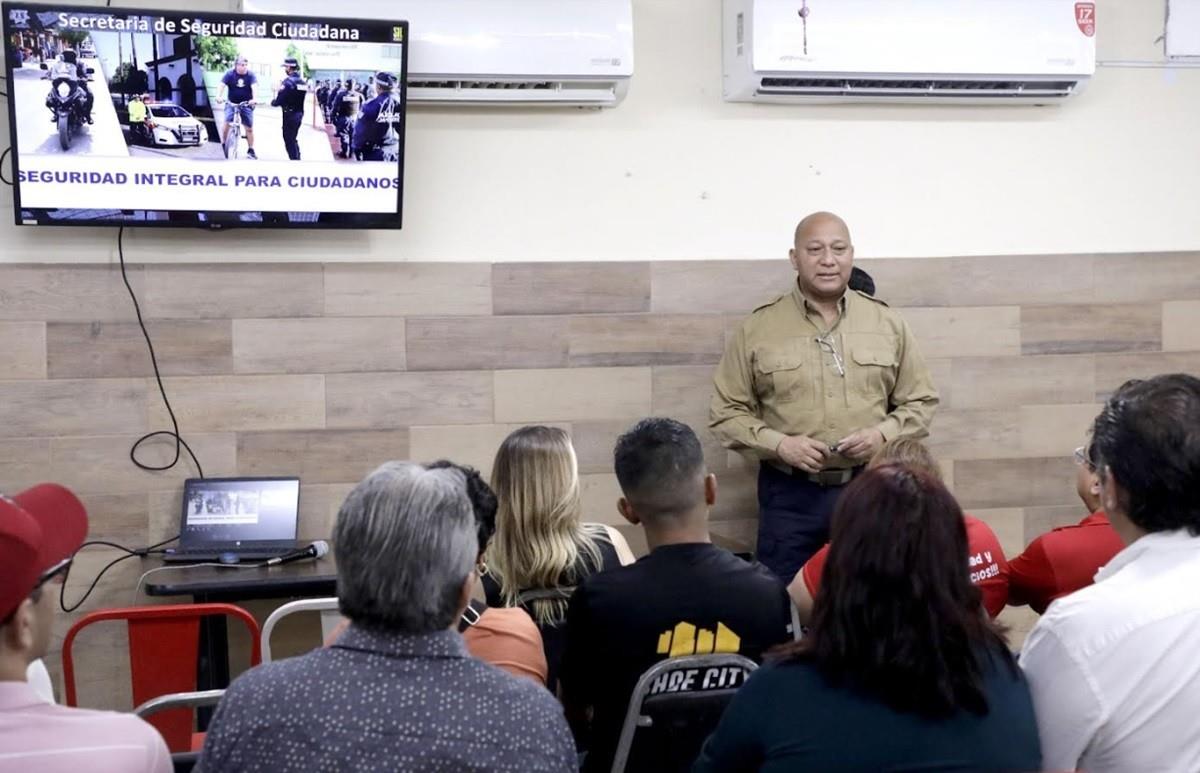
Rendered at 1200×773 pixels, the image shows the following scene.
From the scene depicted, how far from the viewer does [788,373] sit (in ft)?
13.9

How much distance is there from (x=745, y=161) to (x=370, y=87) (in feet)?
4.61

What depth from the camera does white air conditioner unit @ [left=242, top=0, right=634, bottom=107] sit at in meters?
4.22

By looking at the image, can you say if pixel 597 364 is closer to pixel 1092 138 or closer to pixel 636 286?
pixel 636 286

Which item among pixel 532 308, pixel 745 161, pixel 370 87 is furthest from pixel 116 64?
pixel 745 161

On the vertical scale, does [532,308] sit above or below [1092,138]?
below

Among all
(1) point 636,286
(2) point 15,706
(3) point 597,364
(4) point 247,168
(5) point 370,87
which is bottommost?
(2) point 15,706

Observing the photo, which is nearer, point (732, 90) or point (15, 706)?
point (15, 706)

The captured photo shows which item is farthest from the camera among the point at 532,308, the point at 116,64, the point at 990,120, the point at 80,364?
the point at 990,120

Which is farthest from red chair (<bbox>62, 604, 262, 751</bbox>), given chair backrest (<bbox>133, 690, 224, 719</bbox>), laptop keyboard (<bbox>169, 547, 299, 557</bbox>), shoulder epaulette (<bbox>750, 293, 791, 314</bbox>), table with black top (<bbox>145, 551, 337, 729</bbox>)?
shoulder epaulette (<bbox>750, 293, 791, 314</bbox>)

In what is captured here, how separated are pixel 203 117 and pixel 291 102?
0.28 metres

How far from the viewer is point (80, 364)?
13.7 ft

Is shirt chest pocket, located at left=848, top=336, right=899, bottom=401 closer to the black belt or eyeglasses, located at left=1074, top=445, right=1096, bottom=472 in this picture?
the black belt

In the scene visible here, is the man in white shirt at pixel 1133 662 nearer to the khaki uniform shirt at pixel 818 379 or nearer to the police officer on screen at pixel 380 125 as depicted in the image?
the khaki uniform shirt at pixel 818 379

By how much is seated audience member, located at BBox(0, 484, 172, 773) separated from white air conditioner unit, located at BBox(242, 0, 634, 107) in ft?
9.65
